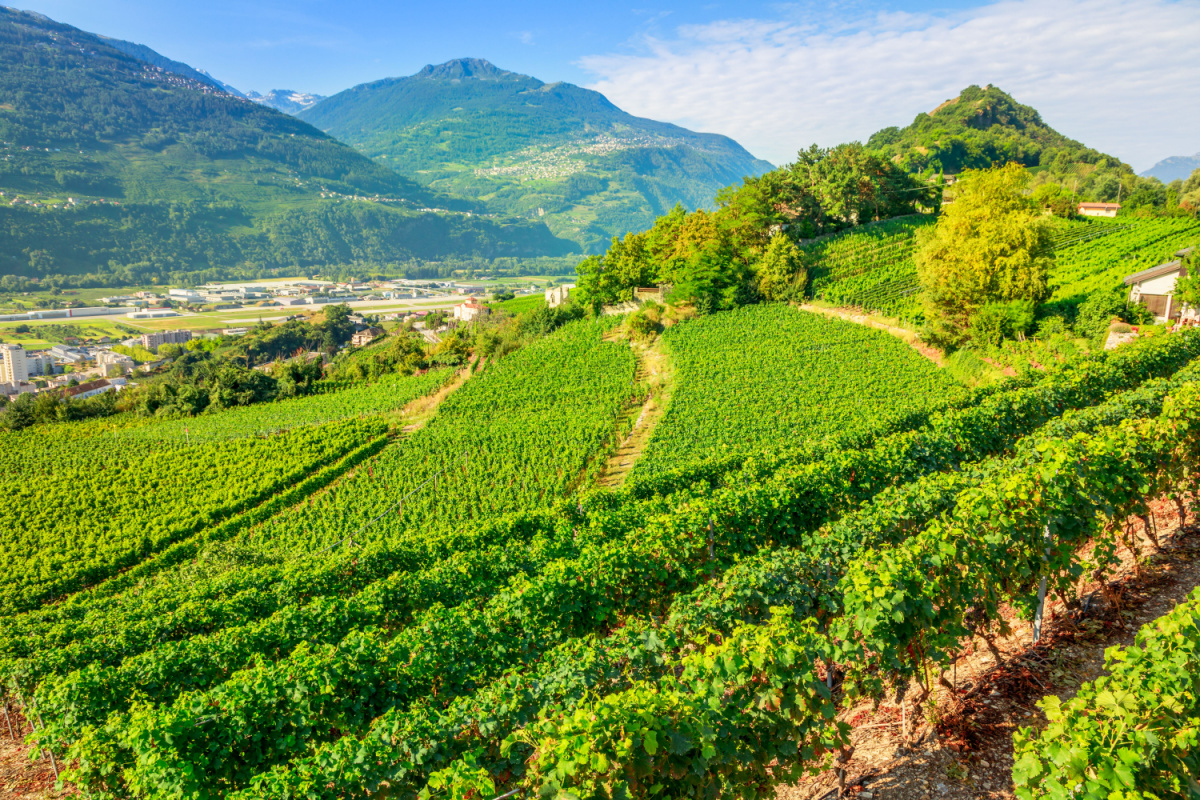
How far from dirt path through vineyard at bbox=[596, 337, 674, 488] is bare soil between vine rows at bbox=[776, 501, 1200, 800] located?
1479 cm

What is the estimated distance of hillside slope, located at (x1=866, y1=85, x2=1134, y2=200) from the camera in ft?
302

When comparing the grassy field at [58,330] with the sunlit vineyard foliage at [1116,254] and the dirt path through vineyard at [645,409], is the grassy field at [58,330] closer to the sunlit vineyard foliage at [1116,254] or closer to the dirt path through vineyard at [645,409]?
the dirt path through vineyard at [645,409]

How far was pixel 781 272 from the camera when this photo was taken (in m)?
44.1

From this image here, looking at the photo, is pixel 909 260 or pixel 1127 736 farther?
pixel 909 260

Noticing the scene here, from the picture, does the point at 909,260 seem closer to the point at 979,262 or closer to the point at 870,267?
the point at 870,267

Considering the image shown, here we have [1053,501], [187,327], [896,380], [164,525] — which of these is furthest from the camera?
[187,327]

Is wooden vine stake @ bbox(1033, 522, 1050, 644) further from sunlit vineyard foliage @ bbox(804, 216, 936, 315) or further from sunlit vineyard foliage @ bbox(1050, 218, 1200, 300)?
sunlit vineyard foliage @ bbox(1050, 218, 1200, 300)

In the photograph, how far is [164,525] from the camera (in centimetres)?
2397

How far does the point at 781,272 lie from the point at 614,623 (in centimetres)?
3862

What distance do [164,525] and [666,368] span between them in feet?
86.4

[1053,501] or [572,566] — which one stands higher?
[1053,501]

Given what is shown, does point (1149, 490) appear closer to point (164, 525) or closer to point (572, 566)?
point (572, 566)

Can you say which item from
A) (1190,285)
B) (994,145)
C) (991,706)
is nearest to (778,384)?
(1190,285)

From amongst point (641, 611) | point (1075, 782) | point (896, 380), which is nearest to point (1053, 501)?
point (1075, 782)
